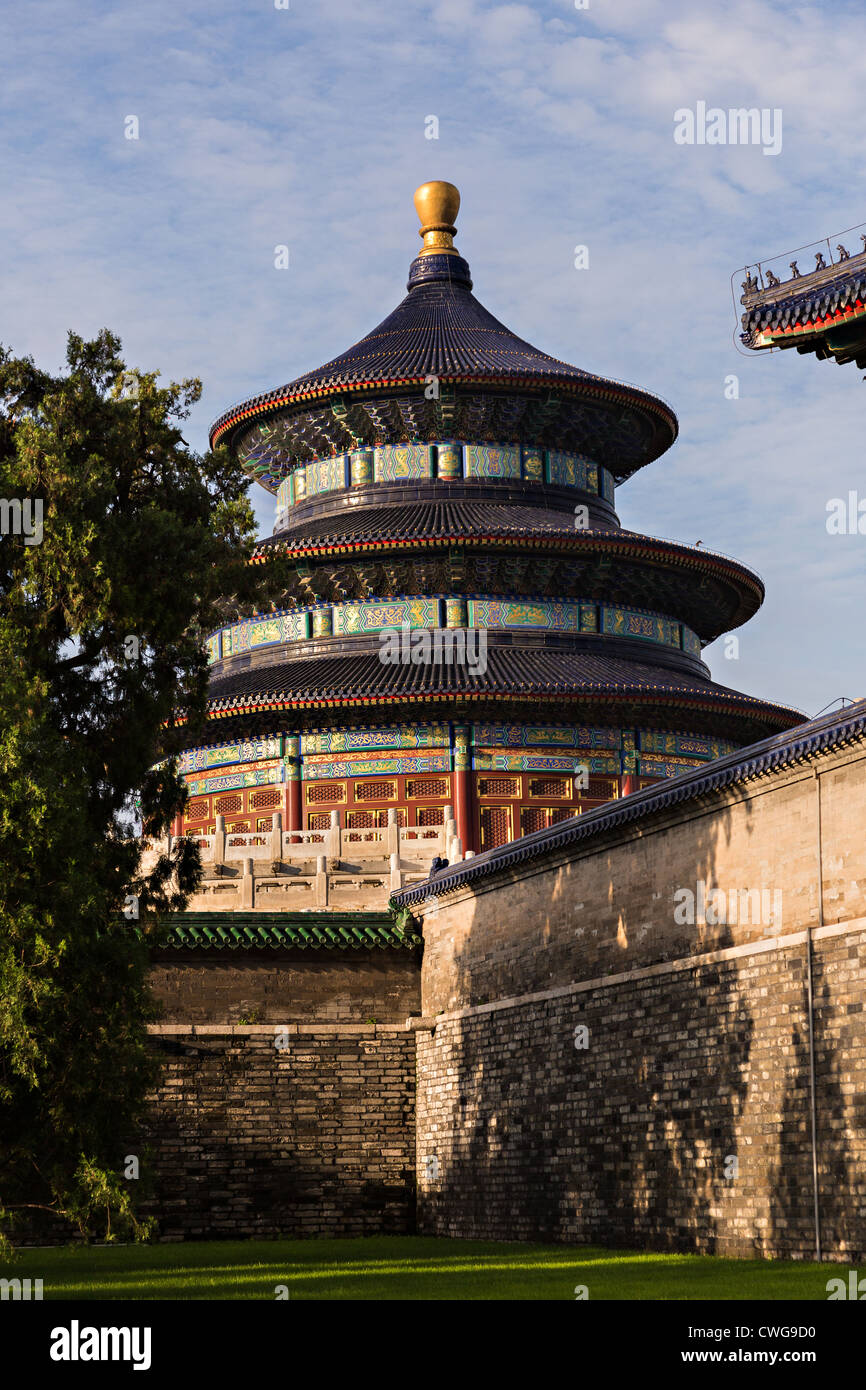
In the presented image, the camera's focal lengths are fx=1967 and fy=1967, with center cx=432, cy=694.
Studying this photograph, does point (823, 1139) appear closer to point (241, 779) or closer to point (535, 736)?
point (535, 736)

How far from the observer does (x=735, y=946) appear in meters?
20.1

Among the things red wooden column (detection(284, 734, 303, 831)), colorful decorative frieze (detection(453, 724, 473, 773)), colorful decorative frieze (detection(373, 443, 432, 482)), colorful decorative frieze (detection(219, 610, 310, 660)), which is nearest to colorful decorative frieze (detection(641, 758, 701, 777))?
colorful decorative frieze (detection(453, 724, 473, 773))

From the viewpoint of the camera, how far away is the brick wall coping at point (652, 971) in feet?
61.0

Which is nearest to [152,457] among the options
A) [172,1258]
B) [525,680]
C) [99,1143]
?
[99,1143]

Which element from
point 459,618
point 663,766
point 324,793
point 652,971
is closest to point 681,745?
point 663,766

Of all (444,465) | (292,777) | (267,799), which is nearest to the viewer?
(292,777)

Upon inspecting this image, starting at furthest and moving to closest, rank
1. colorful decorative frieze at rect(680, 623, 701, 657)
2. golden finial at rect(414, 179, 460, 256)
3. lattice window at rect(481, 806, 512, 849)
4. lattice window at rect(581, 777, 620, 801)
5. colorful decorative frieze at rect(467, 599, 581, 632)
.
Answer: golden finial at rect(414, 179, 460, 256)
colorful decorative frieze at rect(680, 623, 701, 657)
colorful decorative frieze at rect(467, 599, 581, 632)
lattice window at rect(581, 777, 620, 801)
lattice window at rect(481, 806, 512, 849)

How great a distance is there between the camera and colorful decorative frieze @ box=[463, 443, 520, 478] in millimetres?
40719

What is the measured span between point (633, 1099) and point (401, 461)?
847 inches

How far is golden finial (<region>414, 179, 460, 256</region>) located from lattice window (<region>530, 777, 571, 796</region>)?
15.0 metres

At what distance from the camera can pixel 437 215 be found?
45.1m

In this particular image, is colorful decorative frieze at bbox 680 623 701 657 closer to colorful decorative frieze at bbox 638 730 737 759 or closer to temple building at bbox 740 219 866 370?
colorful decorative frieze at bbox 638 730 737 759

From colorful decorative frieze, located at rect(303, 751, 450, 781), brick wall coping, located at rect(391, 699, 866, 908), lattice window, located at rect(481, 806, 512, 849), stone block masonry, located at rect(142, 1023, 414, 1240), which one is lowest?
stone block masonry, located at rect(142, 1023, 414, 1240)
